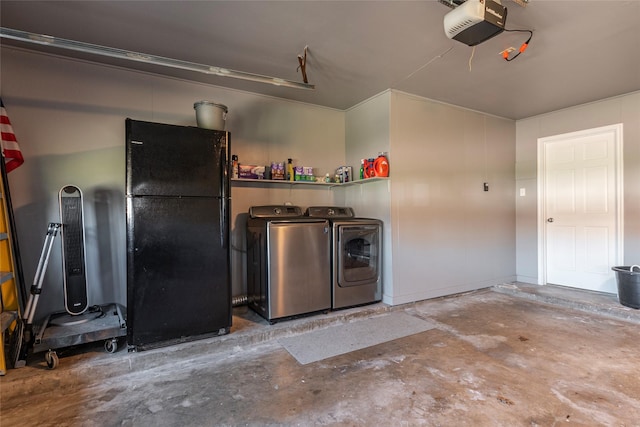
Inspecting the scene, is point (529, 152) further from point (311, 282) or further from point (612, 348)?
point (311, 282)

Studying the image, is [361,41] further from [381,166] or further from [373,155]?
[373,155]

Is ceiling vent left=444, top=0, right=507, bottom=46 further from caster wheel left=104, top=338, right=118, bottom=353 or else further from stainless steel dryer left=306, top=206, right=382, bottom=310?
caster wheel left=104, top=338, right=118, bottom=353

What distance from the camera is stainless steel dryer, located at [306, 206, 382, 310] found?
11.0 ft

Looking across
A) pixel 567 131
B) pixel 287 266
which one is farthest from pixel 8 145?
pixel 567 131

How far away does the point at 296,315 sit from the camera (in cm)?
315

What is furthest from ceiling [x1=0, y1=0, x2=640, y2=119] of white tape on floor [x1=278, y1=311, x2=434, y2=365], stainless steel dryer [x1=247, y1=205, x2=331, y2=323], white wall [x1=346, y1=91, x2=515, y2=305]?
white tape on floor [x1=278, y1=311, x2=434, y2=365]

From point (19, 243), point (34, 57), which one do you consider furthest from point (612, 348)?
point (34, 57)

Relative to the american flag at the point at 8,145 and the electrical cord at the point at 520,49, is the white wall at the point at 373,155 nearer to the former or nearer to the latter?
the electrical cord at the point at 520,49

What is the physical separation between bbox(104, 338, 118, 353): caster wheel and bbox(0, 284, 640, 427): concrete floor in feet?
0.13

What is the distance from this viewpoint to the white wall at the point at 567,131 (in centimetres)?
377

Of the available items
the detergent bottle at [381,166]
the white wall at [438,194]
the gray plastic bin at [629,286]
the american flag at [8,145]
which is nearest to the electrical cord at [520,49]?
the white wall at [438,194]

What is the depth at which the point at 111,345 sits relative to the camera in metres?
2.39

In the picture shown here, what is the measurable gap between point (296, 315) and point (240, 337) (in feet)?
2.08

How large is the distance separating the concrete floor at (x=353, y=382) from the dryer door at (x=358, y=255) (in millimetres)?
683
